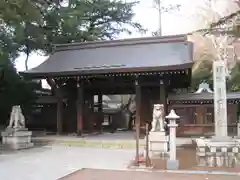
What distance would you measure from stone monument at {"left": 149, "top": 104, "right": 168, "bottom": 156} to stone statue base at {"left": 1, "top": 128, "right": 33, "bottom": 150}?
5654mm

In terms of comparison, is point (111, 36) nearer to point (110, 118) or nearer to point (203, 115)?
point (110, 118)

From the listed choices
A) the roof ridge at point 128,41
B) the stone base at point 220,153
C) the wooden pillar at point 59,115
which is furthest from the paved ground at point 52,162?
the roof ridge at point 128,41

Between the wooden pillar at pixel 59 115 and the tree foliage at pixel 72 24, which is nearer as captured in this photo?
the wooden pillar at pixel 59 115

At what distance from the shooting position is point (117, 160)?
10016 millimetres

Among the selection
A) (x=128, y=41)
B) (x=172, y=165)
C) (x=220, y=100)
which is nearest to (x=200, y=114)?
(x=128, y=41)

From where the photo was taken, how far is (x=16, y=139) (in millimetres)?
13055

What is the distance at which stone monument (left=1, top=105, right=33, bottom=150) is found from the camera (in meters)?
13.1

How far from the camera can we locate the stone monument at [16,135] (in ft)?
42.9

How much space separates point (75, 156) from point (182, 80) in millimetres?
9045

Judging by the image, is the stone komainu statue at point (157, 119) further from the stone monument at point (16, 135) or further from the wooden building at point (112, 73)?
the stone monument at point (16, 135)

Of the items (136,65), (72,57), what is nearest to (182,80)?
(136,65)

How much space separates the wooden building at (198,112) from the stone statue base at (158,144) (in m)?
6.35

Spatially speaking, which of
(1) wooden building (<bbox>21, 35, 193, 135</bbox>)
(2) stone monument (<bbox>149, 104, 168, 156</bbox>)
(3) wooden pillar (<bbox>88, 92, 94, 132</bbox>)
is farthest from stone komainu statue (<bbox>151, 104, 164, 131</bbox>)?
(3) wooden pillar (<bbox>88, 92, 94, 132</bbox>)

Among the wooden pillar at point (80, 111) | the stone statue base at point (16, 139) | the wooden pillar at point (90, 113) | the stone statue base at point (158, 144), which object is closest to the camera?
the stone statue base at point (158, 144)
